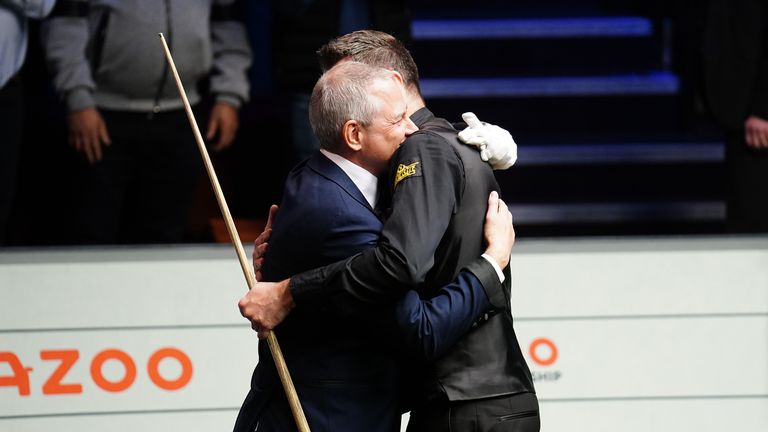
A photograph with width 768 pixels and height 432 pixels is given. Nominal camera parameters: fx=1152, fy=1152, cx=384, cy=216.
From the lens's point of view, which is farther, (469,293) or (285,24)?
(285,24)

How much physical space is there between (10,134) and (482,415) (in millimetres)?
2266

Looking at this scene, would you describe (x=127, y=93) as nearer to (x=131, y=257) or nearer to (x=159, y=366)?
(x=131, y=257)

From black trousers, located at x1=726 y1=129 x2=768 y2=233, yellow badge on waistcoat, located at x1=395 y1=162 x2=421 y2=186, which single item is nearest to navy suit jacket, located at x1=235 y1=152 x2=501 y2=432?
yellow badge on waistcoat, located at x1=395 y1=162 x2=421 y2=186

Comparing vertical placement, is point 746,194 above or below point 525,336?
above

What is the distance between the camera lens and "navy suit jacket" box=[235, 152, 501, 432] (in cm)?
247

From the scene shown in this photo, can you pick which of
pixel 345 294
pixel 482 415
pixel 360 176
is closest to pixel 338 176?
pixel 360 176

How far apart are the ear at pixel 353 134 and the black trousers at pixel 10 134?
78.3 inches

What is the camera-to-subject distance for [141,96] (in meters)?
4.13

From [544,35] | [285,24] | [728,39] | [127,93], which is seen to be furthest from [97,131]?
[728,39]

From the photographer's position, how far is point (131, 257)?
165 inches

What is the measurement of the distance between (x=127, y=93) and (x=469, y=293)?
81.0 inches

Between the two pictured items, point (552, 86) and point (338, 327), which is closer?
point (338, 327)

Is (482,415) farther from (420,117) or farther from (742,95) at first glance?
(742,95)

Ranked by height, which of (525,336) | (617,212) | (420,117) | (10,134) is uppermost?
(420,117)
